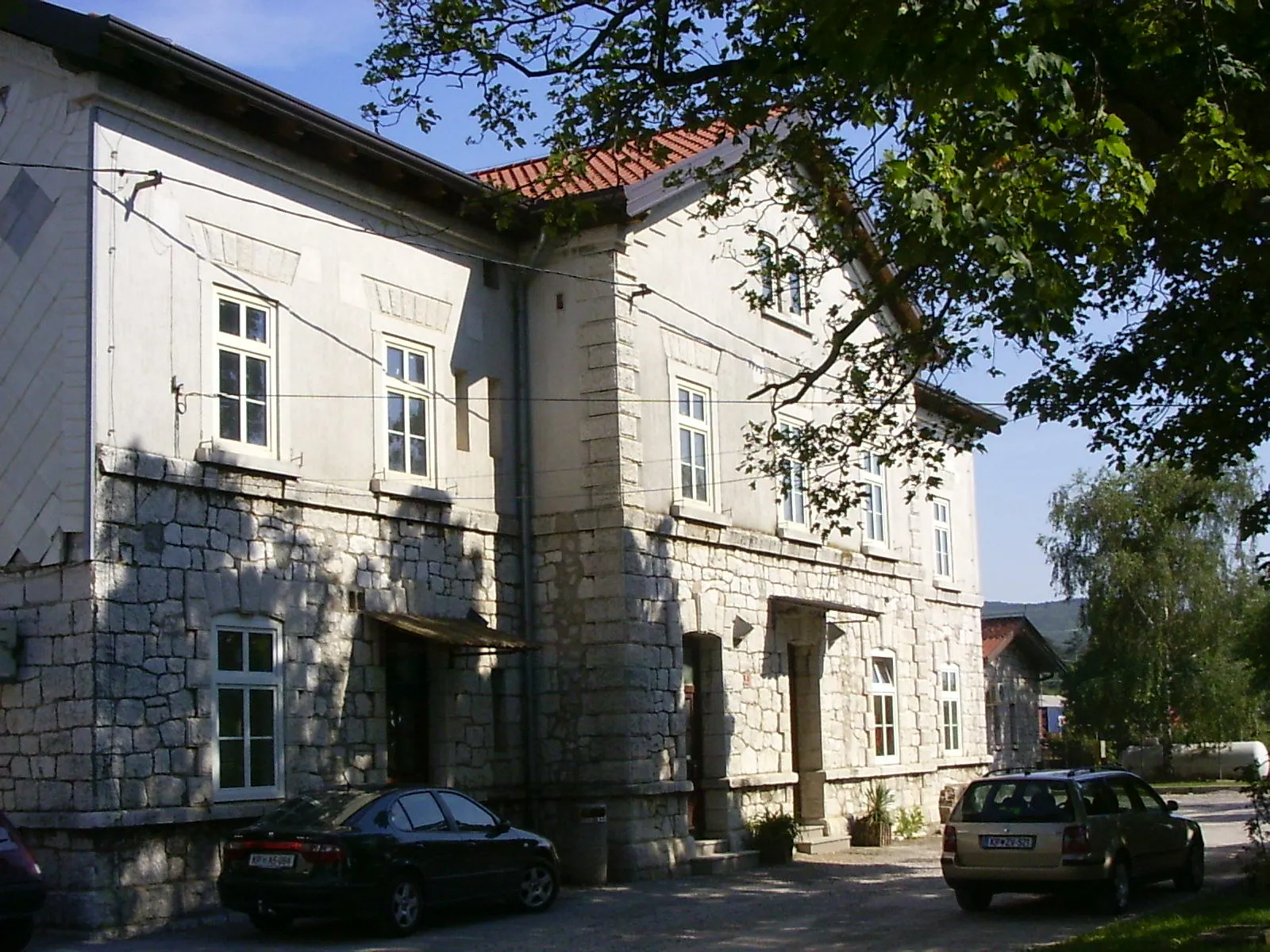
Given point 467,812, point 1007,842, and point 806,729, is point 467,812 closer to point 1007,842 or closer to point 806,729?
point 1007,842

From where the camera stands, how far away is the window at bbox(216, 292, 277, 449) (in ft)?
53.7

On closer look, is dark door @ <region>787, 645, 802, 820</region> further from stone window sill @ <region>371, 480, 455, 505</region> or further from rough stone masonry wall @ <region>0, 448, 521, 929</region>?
rough stone masonry wall @ <region>0, 448, 521, 929</region>

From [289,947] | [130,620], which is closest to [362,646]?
[130,620]

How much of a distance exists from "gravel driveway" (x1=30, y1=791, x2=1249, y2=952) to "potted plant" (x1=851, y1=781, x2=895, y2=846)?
14.3 ft

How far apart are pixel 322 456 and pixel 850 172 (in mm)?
6538

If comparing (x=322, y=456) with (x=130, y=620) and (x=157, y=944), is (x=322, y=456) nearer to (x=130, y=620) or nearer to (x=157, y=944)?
(x=130, y=620)

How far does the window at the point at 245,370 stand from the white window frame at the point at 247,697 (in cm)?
195

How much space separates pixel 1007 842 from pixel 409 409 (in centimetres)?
842

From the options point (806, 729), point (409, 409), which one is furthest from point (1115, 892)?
point (409, 409)

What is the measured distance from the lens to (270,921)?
1463 cm

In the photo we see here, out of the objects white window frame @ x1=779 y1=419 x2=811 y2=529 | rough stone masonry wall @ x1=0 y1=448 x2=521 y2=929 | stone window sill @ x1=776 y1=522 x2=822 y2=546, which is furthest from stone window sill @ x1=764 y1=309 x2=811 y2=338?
rough stone masonry wall @ x1=0 y1=448 x2=521 y2=929

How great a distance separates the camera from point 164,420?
50.8ft

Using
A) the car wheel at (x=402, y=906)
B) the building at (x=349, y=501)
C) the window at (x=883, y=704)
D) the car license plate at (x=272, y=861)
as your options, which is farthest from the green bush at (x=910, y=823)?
the car license plate at (x=272, y=861)

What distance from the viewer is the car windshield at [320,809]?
46.9 feet
